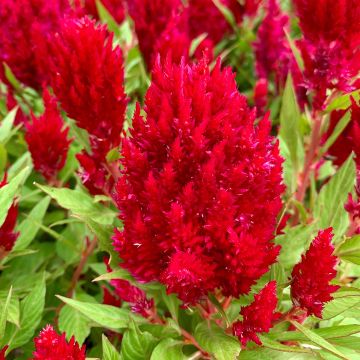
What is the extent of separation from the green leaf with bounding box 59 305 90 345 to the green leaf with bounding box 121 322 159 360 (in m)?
0.36

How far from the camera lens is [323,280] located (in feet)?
3.43

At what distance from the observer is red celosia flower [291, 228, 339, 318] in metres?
1.02

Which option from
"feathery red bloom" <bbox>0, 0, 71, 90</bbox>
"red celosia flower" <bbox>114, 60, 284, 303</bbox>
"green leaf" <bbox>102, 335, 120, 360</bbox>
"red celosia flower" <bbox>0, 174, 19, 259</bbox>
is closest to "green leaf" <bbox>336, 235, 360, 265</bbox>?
"red celosia flower" <bbox>114, 60, 284, 303</bbox>

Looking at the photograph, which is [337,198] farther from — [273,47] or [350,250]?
[273,47]

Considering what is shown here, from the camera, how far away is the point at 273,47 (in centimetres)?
248

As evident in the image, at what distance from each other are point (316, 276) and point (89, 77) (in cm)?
72

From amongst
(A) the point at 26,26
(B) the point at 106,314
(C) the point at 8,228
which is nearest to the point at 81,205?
(C) the point at 8,228

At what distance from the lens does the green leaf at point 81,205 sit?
56.5 inches

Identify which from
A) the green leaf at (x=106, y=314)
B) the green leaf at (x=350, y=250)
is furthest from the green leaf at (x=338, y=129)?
the green leaf at (x=106, y=314)

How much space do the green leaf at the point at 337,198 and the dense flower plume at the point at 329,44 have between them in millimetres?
250

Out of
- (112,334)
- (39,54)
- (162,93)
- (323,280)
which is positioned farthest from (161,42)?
(323,280)

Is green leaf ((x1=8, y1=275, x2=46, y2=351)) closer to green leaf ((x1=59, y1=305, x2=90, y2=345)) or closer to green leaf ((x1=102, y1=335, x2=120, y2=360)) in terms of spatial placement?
green leaf ((x1=59, y1=305, x2=90, y2=345))

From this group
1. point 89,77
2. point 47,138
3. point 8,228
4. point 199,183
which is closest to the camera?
point 199,183

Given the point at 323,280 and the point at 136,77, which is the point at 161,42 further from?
the point at 323,280
